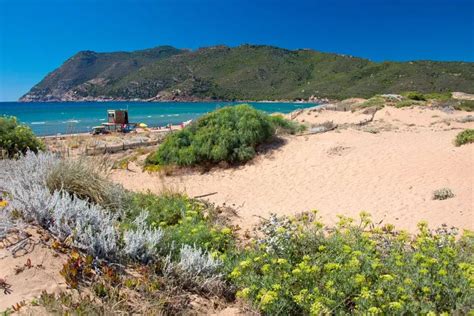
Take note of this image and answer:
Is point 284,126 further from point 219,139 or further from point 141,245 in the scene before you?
point 141,245

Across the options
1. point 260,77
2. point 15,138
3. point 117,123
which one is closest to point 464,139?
point 15,138

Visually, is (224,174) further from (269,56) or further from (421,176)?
(269,56)

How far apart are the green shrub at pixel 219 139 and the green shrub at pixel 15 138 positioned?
385cm

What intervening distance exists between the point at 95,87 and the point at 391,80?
331 ft

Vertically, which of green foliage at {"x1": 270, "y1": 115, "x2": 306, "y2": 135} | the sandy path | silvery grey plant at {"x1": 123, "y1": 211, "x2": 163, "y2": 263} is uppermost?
green foliage at {"x1": 270, "y1": 115, "x2": 306, "y2": 135}

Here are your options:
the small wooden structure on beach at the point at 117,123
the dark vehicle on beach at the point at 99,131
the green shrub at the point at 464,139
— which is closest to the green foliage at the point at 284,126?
the green shrub at the point at 464,139

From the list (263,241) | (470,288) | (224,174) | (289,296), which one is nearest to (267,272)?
(289,296)

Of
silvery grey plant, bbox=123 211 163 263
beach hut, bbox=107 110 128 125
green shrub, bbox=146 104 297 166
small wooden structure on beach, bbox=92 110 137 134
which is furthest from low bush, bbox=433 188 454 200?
beach hut, bbox=107 110 128 125

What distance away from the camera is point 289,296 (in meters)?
2.93

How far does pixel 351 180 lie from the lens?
9.31m

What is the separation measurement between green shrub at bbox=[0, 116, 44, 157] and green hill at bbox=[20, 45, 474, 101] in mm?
67532

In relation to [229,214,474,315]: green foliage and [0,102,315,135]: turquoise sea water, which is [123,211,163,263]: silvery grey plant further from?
[0,102,315,135]: turquoise sea water

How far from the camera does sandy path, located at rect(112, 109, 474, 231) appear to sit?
23.0ft

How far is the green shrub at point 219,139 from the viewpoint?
11.7 meters
